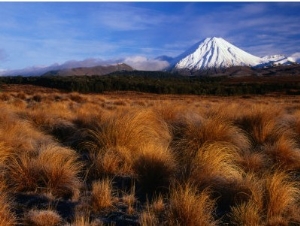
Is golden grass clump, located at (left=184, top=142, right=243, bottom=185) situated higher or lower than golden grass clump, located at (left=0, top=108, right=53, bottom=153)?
lower

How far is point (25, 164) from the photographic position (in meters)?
4.97

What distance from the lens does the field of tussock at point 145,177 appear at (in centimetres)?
408

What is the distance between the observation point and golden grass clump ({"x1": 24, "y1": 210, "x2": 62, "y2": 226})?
3.81 m

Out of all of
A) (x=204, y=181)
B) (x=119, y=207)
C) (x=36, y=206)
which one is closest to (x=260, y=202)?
(x=204, y=181)

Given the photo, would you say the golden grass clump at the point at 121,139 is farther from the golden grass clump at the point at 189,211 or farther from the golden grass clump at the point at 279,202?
Result: the golden grass clump at the point at 279,202

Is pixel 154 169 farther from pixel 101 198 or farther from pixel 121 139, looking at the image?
pixel 121 139

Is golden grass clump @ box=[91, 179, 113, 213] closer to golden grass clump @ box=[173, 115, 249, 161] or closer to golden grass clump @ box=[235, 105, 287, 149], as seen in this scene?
golden grass clump @ box=[173, 115, 249, 161]

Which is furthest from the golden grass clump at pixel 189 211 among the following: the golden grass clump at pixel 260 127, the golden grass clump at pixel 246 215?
the golden grass clump at pixel 260 127

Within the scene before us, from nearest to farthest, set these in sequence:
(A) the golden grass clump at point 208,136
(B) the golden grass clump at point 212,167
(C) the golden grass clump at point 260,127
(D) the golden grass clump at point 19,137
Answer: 1. (B) the golden grass clump at point 212,167
2. (D) the golden grass clump at point 19,137
3. (A) the golden grass clump at point 208,136
4. (C) the golden grass clump at point 260,127

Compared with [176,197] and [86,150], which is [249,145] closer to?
[86,150]

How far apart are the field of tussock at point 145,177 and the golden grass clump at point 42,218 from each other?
1cm

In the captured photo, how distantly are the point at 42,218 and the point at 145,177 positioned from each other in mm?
1734

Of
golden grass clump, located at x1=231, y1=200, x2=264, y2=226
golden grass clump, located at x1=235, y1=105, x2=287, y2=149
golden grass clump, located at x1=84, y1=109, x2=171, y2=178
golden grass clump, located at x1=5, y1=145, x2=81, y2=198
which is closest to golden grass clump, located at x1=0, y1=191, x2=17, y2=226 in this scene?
golden grass clump, located at x1=5, y1=145, x2=81, y2=198

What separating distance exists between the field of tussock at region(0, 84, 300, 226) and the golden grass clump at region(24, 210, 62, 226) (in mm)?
10
